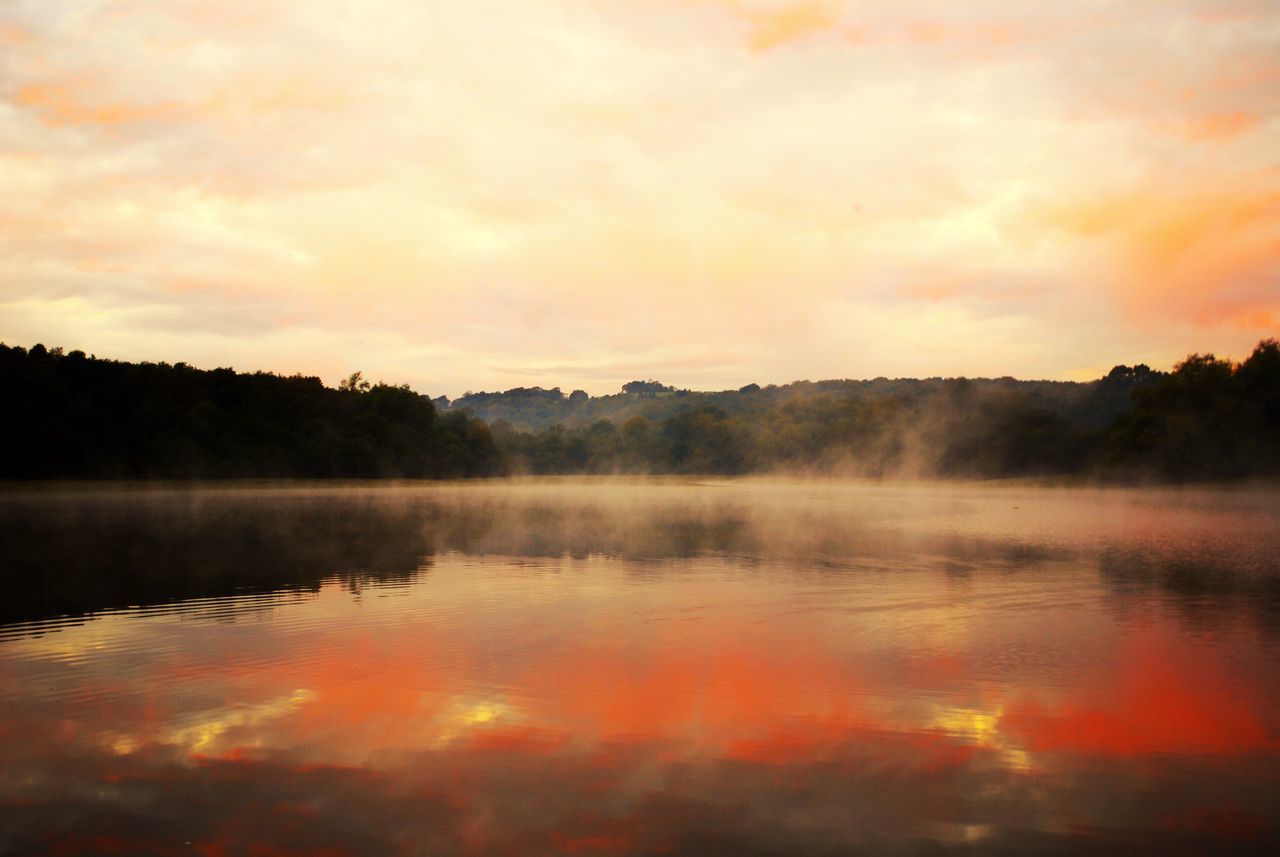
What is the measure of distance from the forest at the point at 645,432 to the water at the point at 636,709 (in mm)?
66814

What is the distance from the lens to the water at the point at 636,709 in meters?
6.46

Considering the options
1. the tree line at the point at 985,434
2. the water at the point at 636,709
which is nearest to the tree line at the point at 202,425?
Result: the tree line at the point at 985,434

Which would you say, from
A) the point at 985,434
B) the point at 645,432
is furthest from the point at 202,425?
the point at 645,432

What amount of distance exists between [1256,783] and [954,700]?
290cm

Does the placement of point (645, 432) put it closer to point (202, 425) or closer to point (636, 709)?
point (202, 425)

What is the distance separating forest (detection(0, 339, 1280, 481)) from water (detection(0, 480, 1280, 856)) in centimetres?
6681

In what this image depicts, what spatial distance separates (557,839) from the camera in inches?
245

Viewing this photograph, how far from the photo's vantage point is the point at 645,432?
591ft

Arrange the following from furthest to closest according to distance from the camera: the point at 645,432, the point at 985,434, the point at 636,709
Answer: the point at 645,432, the point at 985,434, the point at 636,709

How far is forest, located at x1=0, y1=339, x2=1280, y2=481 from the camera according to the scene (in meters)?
77.4

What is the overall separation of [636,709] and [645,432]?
171 metres

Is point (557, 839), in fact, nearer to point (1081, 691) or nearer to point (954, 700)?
point (954, 700)

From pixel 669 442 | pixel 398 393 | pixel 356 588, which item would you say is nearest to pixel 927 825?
pixel 356 588

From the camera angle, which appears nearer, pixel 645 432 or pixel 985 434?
pixel 985 434
